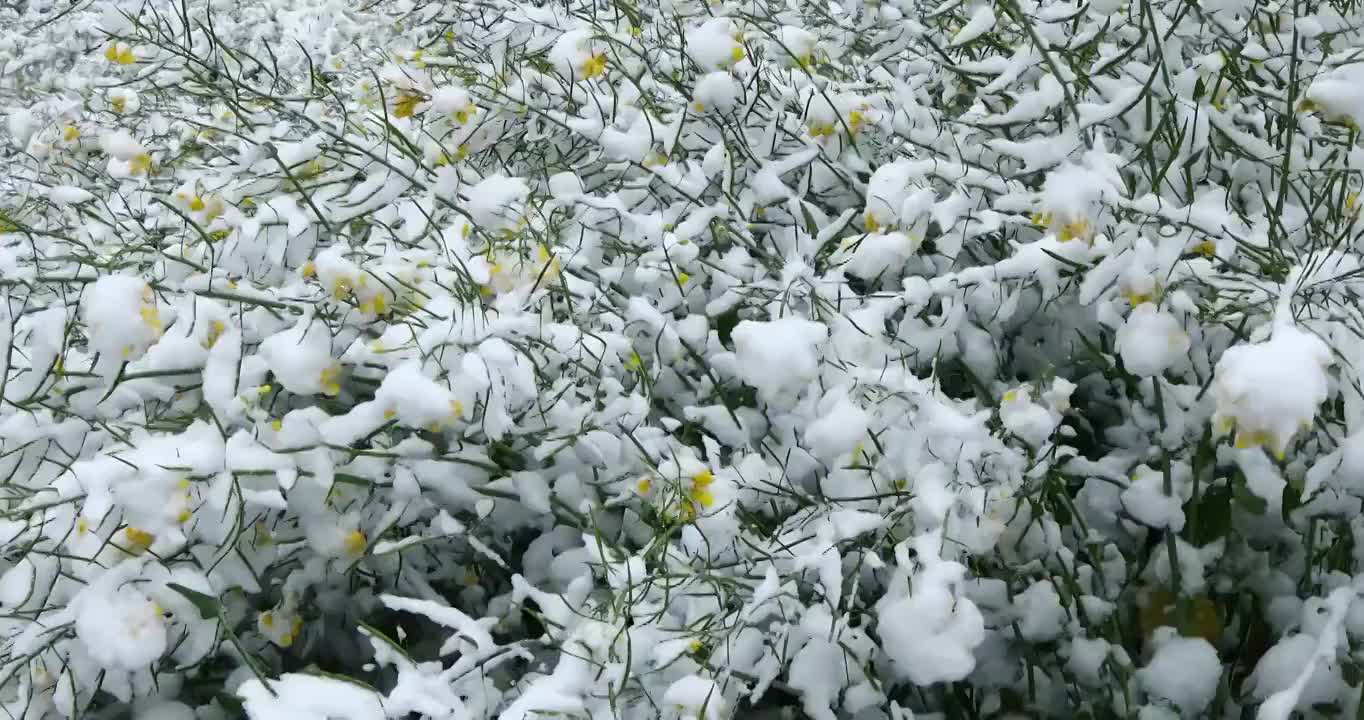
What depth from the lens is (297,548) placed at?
154 centimetres

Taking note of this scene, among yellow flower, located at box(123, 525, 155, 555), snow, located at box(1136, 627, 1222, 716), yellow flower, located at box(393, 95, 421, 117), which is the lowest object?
yellow flower, located at box(123, 525, 155, 555)

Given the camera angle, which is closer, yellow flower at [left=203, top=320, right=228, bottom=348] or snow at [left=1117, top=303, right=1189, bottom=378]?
snow at [left=1117, top=303, right=1189, bottom=378]

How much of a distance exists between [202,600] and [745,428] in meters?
0.84

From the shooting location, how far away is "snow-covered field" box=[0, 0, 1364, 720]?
52.4 inches

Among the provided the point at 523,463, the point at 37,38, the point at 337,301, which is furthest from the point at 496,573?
the point at 37,38

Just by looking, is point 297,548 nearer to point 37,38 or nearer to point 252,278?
point 252,278

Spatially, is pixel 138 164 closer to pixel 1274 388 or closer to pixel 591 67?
pixel 591 67

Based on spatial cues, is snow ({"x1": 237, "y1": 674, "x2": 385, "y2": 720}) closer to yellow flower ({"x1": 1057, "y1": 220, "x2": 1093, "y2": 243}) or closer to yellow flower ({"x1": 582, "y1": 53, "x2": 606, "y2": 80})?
yellow flower ({"x1": 1057, "y1": 220, "x2": 1093, "y2": 243})

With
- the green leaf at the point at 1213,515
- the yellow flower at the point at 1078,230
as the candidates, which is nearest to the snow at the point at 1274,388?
the yellow flower at the point at 1078,230

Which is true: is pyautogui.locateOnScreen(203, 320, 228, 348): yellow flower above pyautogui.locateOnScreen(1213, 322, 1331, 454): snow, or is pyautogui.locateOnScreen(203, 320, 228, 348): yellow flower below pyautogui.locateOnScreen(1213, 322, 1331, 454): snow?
above

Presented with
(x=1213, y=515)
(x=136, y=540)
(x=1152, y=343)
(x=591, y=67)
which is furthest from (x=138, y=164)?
(x=1213, y=515)

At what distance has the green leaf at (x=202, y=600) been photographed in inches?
52.5

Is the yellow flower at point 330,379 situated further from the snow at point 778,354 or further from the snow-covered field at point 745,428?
the snow at point 778,354

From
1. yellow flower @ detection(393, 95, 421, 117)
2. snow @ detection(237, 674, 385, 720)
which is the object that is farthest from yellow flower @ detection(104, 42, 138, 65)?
snow @ detection(237, 674, 385, 720)
